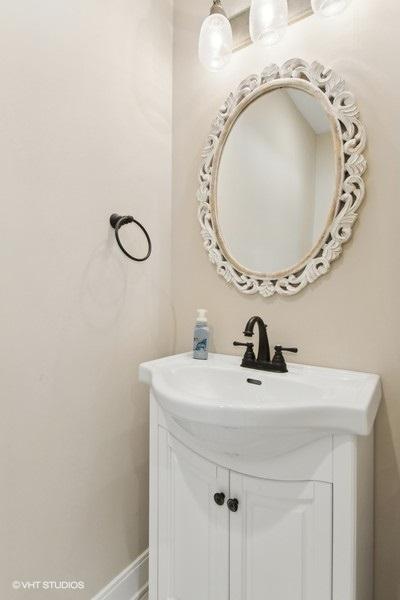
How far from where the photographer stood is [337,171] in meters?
1.07

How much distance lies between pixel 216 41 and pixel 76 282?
3.27 feet

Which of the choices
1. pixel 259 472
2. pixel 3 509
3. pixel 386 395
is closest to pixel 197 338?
pixel 259 472

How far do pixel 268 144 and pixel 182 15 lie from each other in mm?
760

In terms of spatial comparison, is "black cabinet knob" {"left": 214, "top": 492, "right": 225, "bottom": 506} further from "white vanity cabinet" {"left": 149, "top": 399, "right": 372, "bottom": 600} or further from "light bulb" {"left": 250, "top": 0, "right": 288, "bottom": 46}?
"light bulb" {"left": 250, "top": 0, "right": 288, "bottom": 46}

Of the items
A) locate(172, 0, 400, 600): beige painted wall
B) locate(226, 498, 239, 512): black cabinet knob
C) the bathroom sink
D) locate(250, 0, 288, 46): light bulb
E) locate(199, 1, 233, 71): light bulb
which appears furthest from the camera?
locate(199, 1, 233, 71): light bulb

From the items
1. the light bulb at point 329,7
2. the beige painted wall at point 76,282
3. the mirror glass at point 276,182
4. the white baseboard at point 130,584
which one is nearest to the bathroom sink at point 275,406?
the beige painted wall at point 76,282

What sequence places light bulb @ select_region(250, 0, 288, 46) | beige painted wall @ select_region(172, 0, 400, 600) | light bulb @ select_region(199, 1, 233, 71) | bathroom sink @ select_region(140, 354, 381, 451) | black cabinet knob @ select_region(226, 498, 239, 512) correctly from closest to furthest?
bathroom sink @ select_region(140, 354, 381, 451) < black cabinet knob @ select_region(226, 498, 239, 512) < beige painted wall @ select_region(172, 0, 400, 600) < light bulb @ select_region(250, 0, 288, 46) < light bulb @ select_region(199, 1, 233, 71)

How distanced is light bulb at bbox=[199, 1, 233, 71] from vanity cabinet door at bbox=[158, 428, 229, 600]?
132 cm

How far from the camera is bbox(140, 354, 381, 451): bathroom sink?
29.7 inches

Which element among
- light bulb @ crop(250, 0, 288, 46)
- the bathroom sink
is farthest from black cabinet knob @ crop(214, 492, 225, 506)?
light bulb @ crop(250, 0, 288, 46)

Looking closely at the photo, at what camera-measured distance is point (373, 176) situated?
103 centimetres

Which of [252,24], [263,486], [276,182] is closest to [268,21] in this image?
[252,24]

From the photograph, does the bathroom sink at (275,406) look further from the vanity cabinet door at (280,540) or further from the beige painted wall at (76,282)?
the beige painted wall at (76,282)

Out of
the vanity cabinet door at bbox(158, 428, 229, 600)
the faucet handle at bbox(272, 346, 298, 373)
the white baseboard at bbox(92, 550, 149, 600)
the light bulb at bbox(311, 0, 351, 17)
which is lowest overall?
the white baseboard at bbox(92, 550, 149, 600)
